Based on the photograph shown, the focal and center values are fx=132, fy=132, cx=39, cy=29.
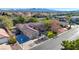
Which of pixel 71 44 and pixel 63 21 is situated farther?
pixel 63 21

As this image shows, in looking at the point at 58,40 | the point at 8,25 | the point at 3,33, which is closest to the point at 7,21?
the point at 8,25

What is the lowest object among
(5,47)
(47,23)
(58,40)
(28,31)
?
(5,47)

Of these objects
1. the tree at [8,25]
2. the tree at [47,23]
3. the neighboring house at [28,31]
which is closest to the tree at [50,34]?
the tree at [47,23]

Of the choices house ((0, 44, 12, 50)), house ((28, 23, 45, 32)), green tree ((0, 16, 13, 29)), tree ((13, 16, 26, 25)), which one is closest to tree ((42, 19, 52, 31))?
house ((28, 23, 45, 32))

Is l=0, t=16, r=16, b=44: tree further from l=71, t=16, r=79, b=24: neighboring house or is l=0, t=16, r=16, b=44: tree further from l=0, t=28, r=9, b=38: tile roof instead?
l=71, t=16, r=79, b=24: neighboring house

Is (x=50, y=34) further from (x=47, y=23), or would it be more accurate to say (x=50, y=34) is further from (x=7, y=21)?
(x=7, y=21)
